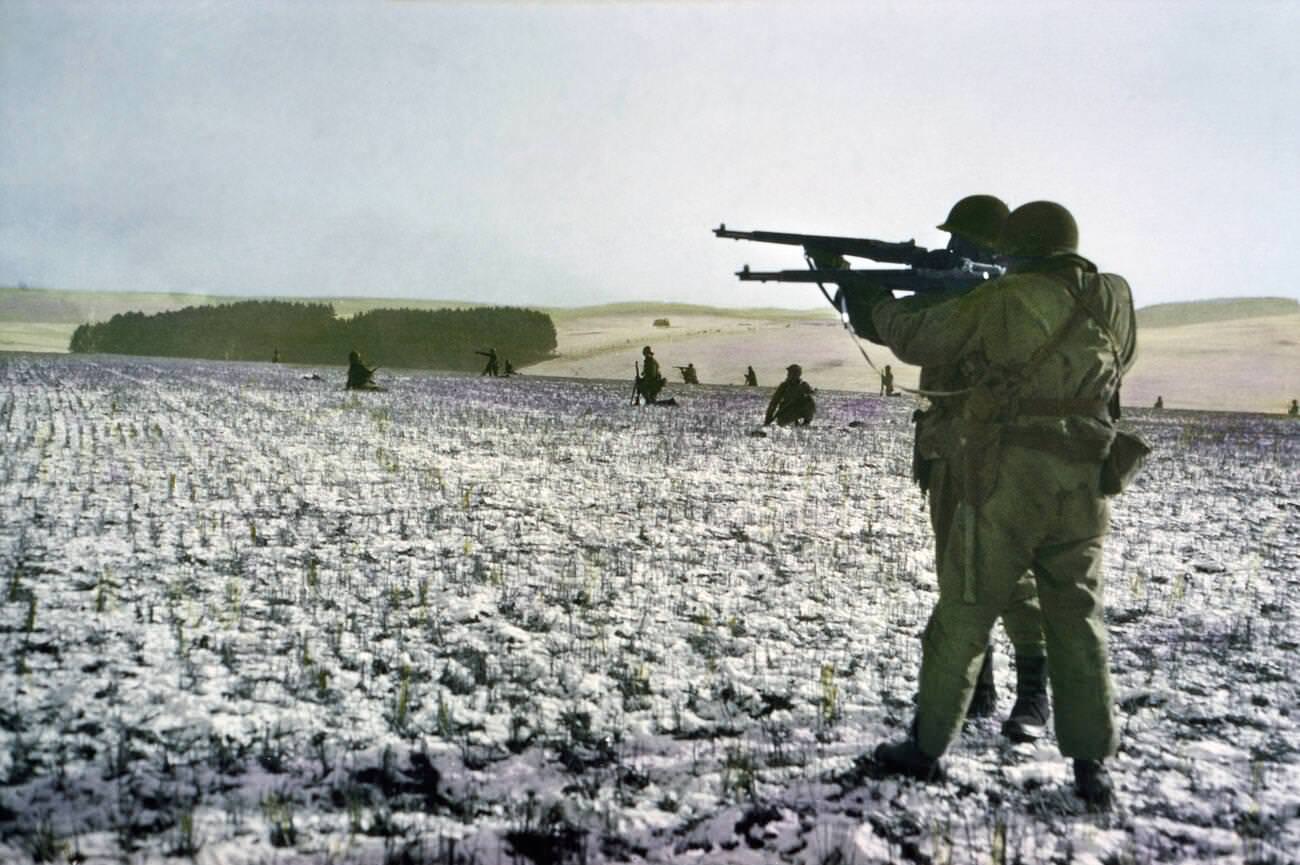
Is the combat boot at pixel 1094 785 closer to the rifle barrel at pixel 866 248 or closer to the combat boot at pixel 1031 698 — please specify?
the combat boot at pixel 1031 698

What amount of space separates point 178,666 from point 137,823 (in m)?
1.57

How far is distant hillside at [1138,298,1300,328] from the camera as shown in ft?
428

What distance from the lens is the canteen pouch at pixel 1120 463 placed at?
3.41m

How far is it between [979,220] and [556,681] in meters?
3.00

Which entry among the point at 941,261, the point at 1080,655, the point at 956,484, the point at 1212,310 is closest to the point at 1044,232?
the point at 941,261

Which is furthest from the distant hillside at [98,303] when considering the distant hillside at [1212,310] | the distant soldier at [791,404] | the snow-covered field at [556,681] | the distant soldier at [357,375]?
the snow-covered field at [556,681]

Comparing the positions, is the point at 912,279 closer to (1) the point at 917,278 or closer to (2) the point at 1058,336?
(1) the point at 917,278

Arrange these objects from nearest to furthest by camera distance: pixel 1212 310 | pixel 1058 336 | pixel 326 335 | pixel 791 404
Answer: pixel 1058 336 → pixel 791 404 → pixel 326 335 → pixel 1212 310

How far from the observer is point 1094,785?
3.37 metres

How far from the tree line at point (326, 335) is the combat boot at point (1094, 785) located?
8798 centimetres

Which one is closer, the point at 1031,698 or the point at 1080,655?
the point at 1080,655

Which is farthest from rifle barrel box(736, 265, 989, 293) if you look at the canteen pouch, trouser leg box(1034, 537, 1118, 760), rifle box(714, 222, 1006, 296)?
trouser leg box(1034, 537, 1118, 760)

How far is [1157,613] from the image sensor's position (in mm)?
6121

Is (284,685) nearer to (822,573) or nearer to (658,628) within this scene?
(658,628)
